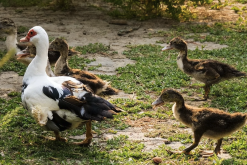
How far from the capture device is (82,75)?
6395mm

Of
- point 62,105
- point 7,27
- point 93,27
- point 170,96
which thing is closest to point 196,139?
point 170,96

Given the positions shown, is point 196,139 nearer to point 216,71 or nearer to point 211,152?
point 211,152

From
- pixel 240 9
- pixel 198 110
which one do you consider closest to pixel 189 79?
pixel 198 110

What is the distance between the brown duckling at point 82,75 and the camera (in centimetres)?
622

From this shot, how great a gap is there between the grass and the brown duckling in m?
0.53

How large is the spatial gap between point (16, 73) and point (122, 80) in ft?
7.75

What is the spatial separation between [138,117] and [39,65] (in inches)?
76.9

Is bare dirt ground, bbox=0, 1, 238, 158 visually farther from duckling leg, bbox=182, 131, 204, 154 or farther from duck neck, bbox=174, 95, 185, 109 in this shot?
duckling leg, bbox=182, 131, 204, 154

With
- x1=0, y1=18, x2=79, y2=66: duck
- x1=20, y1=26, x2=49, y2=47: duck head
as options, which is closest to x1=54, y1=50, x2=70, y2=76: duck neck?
x1=0, y1=18, x2=79, y2=66: duck

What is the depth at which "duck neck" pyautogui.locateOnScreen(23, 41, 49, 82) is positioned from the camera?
536cm

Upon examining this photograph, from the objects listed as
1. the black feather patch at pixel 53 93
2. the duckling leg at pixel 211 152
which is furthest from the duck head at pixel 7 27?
the duckling leg at pixel 211 152

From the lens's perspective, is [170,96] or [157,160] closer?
[157,160]

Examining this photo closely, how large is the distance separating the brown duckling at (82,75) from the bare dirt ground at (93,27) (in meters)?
0.87

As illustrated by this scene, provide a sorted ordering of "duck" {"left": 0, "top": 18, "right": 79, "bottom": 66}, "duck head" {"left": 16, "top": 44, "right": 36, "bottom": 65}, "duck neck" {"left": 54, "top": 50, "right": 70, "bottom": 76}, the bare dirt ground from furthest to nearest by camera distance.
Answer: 1. the bare dirt ground
2. "duck" {"left": 0, "top": 18, "right": 79, "bottom": 66}
3. "duck neck" {"left": 54, "top": 50, "right": 70, "bottom": 76}
4. "duck head" {"left": 16, "top": 44, "right": 36, "bottom": 65}
